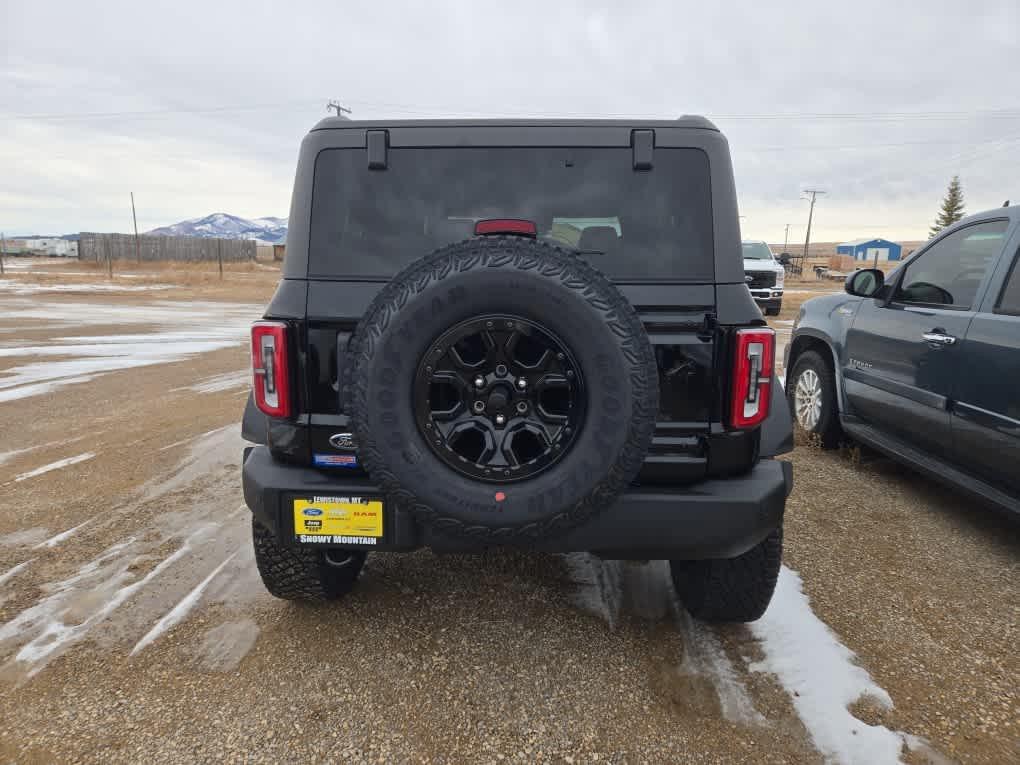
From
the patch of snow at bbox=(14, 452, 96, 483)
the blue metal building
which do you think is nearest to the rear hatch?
the patch of snow at bbox=(14, 452, 96, 483)

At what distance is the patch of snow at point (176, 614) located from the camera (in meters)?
2.47

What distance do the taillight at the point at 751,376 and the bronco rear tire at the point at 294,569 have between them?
64.4 inches

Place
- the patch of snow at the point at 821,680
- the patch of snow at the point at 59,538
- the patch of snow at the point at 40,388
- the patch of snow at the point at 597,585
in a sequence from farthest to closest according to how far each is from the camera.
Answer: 1. the patch of snow at the point at 40,388
2. the patch of snow at the point at 59,538
3. the patch of snow at the point at 597,585
4. the patch of snow at the point at 821,680

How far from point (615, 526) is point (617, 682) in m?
0.63

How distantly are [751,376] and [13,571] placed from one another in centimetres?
339

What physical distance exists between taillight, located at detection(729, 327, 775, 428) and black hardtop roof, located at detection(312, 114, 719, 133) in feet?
2.54

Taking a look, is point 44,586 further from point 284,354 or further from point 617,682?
point 617,682

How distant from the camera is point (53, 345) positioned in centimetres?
1018

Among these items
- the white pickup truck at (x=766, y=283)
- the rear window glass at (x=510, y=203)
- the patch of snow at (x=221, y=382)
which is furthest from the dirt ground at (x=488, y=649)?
the white pickup truck at (x=766, y=283)

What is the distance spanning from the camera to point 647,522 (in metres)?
2.07

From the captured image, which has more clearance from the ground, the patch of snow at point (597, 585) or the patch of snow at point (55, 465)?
the patch of snow at point (55, 465)

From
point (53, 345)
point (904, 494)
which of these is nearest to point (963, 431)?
point (904, 494)

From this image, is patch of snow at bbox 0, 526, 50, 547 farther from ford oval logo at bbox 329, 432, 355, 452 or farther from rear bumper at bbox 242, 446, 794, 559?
ford oval logo at bbox 329, 432, 355, 452

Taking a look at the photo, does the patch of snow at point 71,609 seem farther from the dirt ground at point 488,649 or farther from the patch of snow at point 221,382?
the patch of snow at point 221,382
